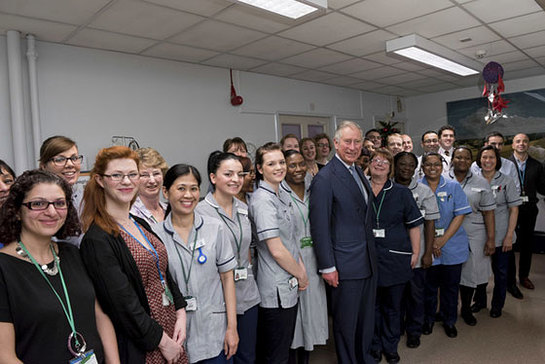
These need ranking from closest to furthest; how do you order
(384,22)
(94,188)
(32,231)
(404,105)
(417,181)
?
(32,231) < (94,188) < (417,181) < (384,22) < (404,105)

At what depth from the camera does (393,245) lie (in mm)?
2580

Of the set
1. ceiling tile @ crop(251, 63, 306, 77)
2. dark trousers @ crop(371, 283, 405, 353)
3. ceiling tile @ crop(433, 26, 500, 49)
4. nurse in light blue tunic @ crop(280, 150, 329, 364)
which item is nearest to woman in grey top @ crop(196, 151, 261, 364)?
nurse in light blue tunic @ crop(280, 150, 329, 364)

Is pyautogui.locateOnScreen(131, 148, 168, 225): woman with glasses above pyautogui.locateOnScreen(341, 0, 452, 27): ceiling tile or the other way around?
the other way around

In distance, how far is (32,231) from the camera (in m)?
1.26

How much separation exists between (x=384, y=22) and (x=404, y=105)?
5.05m

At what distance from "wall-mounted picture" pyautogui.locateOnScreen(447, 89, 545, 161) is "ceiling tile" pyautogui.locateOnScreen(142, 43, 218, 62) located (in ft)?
18.6

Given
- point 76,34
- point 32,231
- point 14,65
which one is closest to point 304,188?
point 32,231

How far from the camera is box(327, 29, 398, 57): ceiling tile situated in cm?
423

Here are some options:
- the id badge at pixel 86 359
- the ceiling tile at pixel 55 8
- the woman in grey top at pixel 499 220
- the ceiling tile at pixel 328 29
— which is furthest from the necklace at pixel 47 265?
the woman in grey top at pixel 499 220

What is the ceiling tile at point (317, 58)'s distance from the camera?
4.78 metres

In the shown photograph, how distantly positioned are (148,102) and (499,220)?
4.08 metres

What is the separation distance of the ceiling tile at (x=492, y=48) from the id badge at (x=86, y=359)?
5490 millimetres

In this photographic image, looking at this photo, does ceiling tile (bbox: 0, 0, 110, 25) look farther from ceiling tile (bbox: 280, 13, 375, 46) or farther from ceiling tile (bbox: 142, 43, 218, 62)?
ceiling tile (bbox: 280, 13, 375, 46)

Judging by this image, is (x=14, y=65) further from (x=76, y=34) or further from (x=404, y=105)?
(x=404, y=105)
